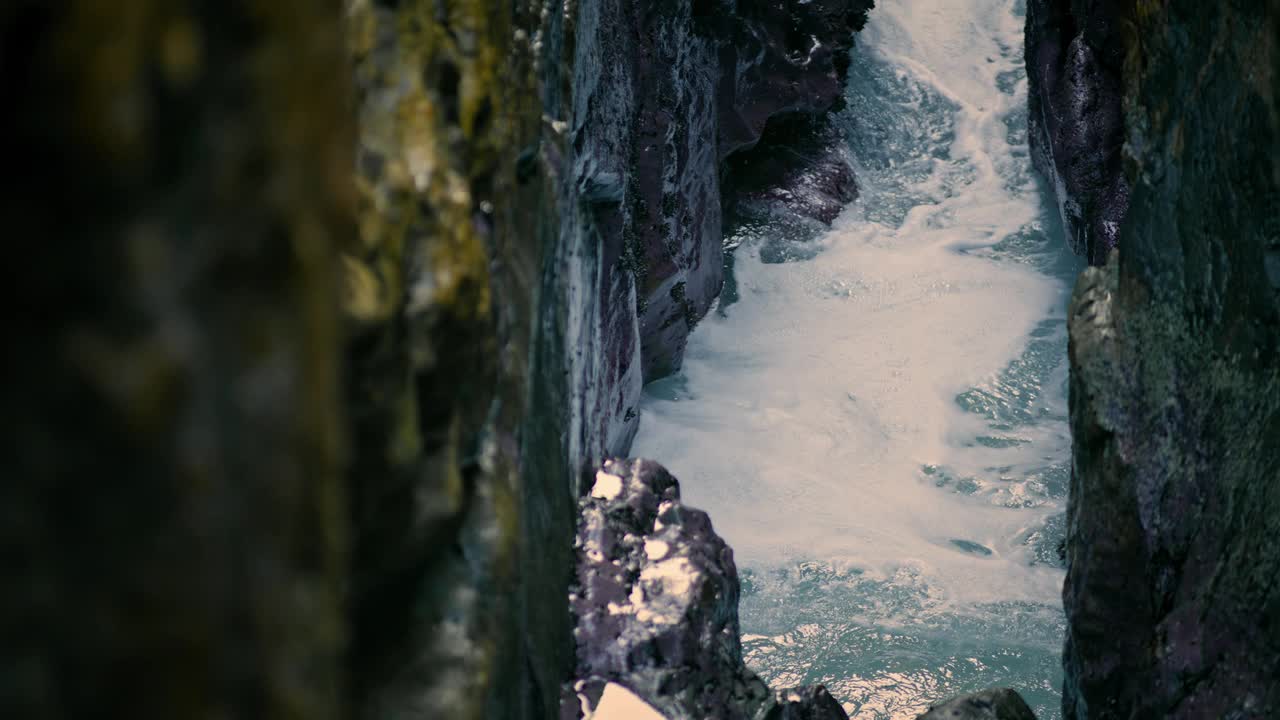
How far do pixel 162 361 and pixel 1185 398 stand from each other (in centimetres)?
323

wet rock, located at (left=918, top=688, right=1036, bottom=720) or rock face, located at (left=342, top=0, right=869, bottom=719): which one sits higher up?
rock face, located at (left=342, top=0, right=869, bottom=719)

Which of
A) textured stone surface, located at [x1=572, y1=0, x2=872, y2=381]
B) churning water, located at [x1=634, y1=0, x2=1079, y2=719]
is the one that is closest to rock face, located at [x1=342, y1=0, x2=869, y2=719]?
textured stone surface, located at [x1=572, y1=0, x2=872, y2=381]

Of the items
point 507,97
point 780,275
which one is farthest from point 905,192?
point 507,97

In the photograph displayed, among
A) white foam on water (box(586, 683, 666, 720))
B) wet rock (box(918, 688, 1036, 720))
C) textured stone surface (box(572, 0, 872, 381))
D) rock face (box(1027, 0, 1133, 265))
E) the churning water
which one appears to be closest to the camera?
white foam on water (box(586, 683, 666, 720))

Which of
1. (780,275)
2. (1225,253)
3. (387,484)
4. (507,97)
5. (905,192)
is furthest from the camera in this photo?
(905,192)

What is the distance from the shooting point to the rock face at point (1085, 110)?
8.02 m

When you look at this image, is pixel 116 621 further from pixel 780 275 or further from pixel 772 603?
pixel 780 275

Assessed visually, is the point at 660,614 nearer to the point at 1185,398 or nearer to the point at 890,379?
the point at 1185,398

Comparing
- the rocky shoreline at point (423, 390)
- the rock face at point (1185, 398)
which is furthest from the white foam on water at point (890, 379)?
the rock face at point (1185, 398)

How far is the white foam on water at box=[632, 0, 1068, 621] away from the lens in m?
6.71

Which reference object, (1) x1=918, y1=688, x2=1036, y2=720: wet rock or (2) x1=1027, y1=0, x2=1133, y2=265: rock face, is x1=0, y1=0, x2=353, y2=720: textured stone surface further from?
(2) x1=1027, y1=0, x2=1133, y2=265: rock face

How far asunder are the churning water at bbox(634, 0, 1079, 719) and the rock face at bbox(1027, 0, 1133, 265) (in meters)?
1.04

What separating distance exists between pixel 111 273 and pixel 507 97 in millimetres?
1642

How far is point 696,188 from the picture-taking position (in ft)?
26.7
